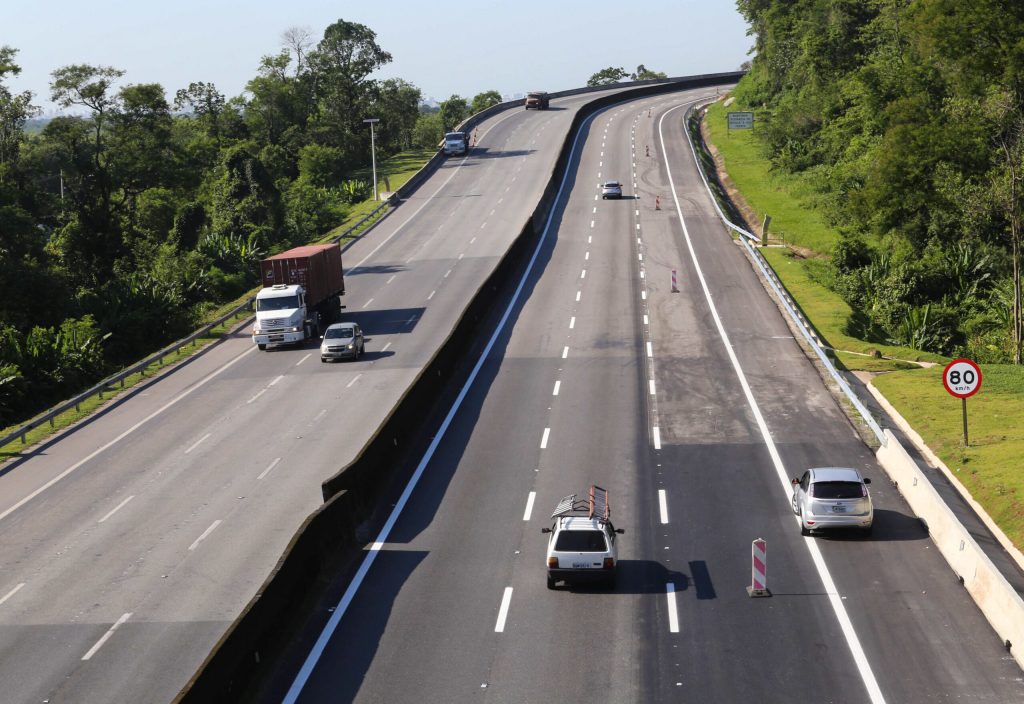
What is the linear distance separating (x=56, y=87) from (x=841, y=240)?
206 feet

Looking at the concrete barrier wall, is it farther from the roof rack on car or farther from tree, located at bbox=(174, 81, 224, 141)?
tree, located at bbox=(174, 81, 224, 141)

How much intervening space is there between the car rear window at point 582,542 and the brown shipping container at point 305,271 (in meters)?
29.7

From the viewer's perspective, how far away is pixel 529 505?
26.8m

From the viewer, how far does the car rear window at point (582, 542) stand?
21438mm

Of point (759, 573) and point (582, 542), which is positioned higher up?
point (582, 542)

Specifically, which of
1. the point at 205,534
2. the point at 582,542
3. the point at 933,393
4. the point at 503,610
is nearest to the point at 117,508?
the point at 205,534

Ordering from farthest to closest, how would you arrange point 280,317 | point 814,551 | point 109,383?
point 280,317 → point 109,383 → point 814,551

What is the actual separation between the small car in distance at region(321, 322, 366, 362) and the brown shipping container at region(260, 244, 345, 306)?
16.9 ft

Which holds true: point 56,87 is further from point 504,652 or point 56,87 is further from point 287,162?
point 504,652

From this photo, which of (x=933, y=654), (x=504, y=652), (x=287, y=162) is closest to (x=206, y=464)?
(x=504, y=652)

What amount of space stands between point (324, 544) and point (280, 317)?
25773 millimetres

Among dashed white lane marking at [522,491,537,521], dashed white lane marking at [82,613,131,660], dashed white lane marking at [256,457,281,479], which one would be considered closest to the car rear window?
dashed white lane marking at [522,491,537,521]

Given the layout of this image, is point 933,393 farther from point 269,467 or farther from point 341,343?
point 341,343

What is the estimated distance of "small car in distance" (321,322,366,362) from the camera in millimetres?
43688
